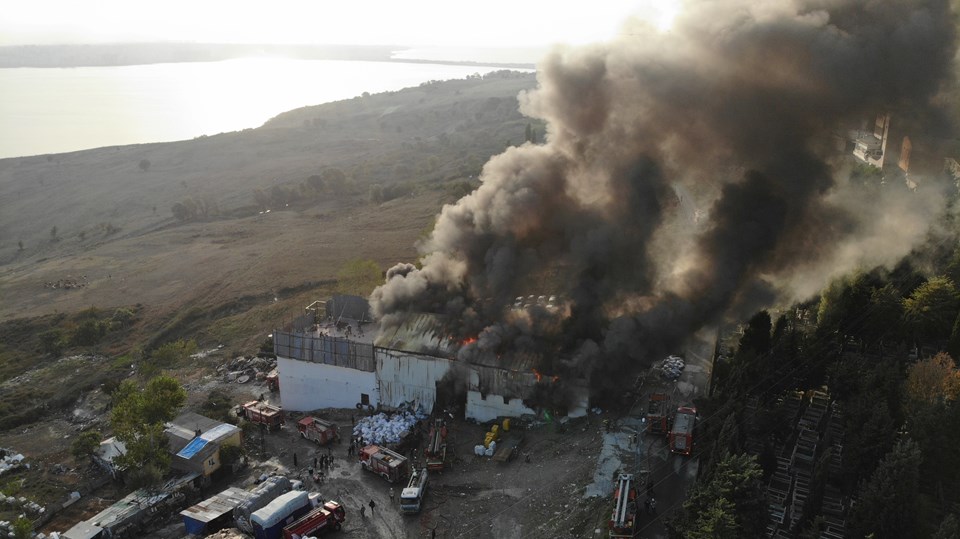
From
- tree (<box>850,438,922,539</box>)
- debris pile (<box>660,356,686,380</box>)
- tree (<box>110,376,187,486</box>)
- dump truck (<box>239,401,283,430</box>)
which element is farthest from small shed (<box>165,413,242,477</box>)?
tree (<box>850,438,922,539</box>)

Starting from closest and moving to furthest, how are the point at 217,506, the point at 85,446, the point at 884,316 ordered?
the point at 217,506 < the point at 85,446 < the point at 884,316

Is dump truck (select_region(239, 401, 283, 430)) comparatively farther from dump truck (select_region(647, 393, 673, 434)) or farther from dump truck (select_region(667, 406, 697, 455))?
dump truck (select_region(667, 406, 697, 455))

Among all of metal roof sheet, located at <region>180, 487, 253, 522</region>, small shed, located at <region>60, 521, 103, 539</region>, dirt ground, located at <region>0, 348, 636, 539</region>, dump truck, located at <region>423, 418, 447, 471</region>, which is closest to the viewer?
dirt ground, located at <region>0, 348, 636, 539</region>

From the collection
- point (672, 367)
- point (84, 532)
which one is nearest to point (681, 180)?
point (672, 367)

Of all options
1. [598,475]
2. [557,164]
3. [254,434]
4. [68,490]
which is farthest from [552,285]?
[68,490]

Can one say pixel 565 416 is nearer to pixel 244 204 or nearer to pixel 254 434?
pixel 254 434

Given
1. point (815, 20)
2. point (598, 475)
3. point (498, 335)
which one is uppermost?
point (815, 20)

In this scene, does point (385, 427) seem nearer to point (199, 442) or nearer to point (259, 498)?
point (259, 498)
